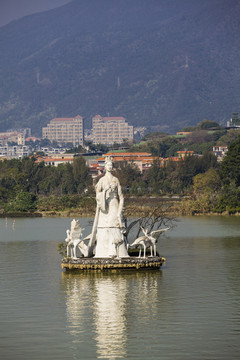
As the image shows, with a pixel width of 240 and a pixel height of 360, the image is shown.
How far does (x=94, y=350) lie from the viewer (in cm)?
2397

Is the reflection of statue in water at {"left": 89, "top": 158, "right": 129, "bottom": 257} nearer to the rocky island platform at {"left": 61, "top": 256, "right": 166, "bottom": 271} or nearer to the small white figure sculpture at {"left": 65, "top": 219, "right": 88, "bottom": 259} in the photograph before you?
the rocky island platform at {"left": 61, "top": 256, "right": 166, "bottom": 271}

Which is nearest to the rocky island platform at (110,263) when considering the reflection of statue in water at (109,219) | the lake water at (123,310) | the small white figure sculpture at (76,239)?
the lake water at (123,310)

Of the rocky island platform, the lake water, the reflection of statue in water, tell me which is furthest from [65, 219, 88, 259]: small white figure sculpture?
the lake water

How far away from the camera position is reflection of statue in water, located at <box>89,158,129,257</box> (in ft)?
121

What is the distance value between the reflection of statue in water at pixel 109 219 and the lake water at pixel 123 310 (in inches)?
48.6

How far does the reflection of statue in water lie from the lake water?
4.05 ft

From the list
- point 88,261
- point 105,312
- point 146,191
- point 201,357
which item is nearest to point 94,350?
point 201,357

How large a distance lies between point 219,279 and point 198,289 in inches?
131

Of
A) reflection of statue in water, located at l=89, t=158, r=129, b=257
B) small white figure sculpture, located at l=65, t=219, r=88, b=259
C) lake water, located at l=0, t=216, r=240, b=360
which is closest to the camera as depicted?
lake water, located at l=0, t=216, r=240, b=360

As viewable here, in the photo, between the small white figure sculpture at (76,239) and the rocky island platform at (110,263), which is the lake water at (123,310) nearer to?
the rocky island platform at (110,263)

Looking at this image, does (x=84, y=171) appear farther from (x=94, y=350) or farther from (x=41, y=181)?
(x=94, y=350)

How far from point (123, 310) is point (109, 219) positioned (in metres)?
8.16

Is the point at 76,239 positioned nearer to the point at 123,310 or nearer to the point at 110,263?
the point at 110,263

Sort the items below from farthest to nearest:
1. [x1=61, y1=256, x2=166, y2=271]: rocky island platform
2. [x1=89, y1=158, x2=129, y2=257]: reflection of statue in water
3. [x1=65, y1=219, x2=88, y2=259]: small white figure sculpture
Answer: [x1=65, y1=219, x2=88, y2=259]: small white figure sculpture, [x1=89, y1=158, x2=129, y2=257]: reflection of statue in water, [x1=61, y1=256, x2=166, y2=271]: rocky island platform
